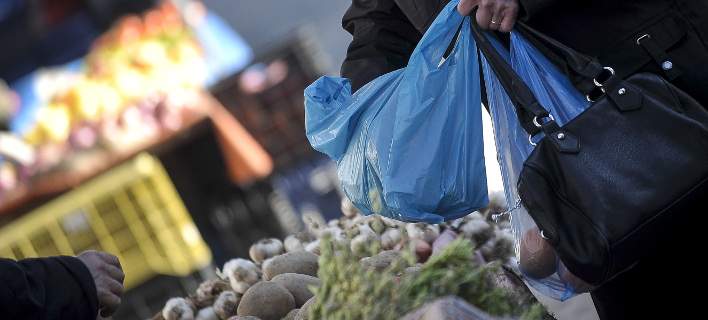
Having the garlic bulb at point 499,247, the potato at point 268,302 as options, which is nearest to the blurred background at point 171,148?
the garlic bulb at point 499,247

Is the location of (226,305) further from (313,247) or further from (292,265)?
(313,247)

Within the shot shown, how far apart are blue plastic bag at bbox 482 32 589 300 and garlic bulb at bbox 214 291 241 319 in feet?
4.15

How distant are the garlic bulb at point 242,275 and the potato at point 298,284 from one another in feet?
0.99

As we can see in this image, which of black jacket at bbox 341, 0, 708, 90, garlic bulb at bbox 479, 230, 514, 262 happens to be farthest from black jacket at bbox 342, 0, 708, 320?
garlic bulb at bbox 479, 230, 514, 262

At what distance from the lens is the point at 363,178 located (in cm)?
204

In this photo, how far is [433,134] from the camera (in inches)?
75.2

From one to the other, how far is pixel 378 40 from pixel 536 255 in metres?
0.70

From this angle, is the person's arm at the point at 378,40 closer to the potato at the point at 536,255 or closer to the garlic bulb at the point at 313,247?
the potato at the point at 536,255

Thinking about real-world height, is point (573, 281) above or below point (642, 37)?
below

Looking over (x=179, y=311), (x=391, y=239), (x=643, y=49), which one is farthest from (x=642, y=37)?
(x=179, y=311)

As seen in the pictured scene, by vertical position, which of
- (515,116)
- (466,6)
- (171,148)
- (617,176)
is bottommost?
(171,148)

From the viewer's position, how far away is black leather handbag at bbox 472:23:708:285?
162 centimetres

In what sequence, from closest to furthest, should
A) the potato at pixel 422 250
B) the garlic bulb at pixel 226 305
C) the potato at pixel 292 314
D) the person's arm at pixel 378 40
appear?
the person's arm at pixel 378 40 → the potato at pixel 292 314 → the potato at pixel 422 250 → the garlic bulb at pixel 226 305

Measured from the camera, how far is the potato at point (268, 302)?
254 centimetres
